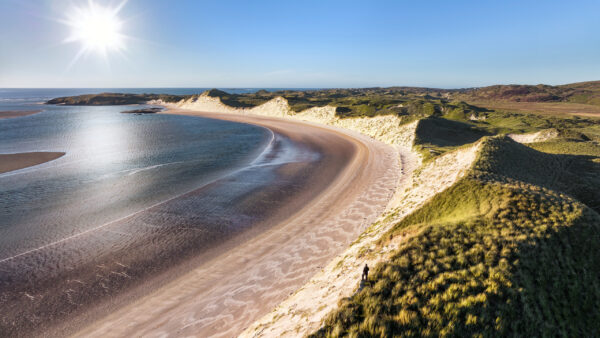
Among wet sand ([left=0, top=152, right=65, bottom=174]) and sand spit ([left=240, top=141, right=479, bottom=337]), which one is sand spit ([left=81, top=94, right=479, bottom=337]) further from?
wet sand ([left=0, top=152, right=65, bottom=174])

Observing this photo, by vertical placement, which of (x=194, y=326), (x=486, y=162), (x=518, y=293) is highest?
(x=486, y=162)

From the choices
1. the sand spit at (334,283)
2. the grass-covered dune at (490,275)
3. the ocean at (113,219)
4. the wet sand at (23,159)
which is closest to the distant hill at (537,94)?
the sand spit at (334,283)

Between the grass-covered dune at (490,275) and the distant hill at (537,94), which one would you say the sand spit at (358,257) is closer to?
the grass-covered dune at (490,275)

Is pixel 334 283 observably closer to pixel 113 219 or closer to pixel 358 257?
pixel 358 257

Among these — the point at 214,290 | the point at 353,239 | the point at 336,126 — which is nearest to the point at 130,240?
the point at 214,290

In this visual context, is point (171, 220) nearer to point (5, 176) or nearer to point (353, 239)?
point (353, 239)

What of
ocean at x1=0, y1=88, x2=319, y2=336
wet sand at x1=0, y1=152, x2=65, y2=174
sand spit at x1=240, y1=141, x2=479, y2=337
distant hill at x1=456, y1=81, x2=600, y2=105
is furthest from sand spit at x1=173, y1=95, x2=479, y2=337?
distant hill at x1=456, y1=81, x2=600, y2=105
